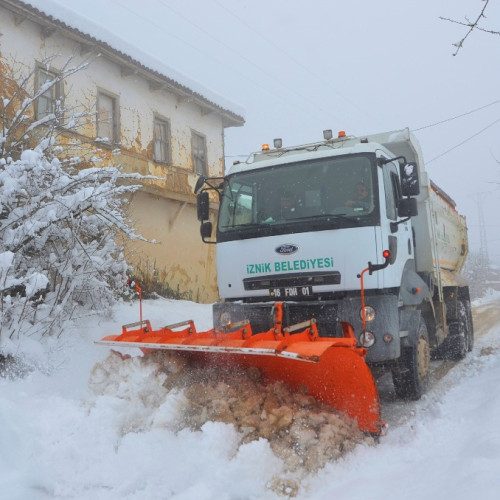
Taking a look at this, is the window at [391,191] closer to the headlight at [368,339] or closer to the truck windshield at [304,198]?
the truck windshield at [304,198]

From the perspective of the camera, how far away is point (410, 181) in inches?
204

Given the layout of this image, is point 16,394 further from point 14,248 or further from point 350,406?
point 350,406

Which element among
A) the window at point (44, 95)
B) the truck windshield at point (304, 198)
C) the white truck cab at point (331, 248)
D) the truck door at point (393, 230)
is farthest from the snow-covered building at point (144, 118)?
the truck door at point (393, 230)

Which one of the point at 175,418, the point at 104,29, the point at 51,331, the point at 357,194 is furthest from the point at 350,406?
the point at 104,29

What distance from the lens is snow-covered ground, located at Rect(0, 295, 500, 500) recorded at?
128 inches

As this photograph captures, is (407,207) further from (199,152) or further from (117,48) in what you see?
(199,152)

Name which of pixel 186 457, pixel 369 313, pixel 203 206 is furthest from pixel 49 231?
pixel 369 313

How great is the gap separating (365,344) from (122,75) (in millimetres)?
10612

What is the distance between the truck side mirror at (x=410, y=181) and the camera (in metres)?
5.17

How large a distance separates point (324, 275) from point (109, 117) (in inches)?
356

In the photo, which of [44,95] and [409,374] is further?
[44,95]

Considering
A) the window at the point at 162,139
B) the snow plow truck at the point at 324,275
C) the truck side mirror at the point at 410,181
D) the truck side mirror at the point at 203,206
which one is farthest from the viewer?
the window at the point at 162,139

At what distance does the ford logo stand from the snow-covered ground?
1.72m

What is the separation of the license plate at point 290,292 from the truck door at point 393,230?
0.75 metres
